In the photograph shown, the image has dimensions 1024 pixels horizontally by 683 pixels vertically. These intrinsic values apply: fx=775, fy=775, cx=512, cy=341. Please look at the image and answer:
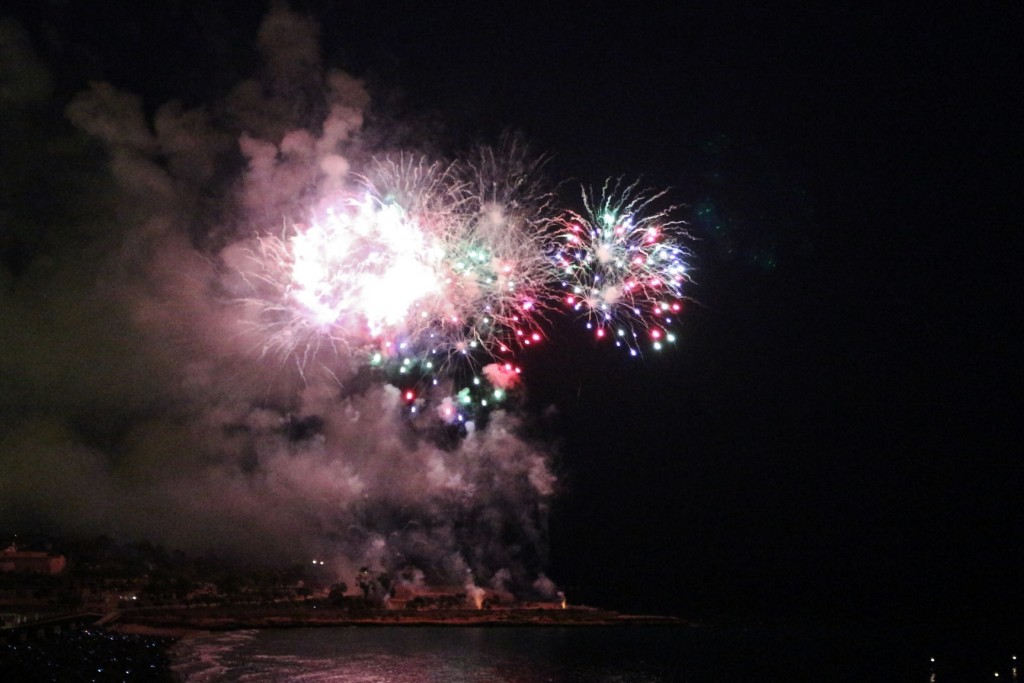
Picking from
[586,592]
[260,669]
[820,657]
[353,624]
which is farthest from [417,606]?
[260,669]

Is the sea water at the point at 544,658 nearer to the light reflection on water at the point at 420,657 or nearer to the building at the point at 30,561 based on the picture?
the light reflection on water at the point at 420,657

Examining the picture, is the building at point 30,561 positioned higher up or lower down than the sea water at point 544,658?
higher up

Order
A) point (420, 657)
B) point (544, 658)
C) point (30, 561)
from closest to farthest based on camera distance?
point (420, 657)
point (544, 658)
point (30, 561)

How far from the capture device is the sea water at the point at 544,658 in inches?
1592

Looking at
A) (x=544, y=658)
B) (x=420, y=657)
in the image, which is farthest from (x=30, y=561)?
(x=544, y=658)

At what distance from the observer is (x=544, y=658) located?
5228 cm

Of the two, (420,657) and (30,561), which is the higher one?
(30,561)

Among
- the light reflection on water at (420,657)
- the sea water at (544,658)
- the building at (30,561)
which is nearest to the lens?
the light reflection on water at (420,657)

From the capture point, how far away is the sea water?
4044 cm

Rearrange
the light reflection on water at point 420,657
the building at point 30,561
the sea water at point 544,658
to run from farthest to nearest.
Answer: the building at point 30,561 → the sea water at point 544,658 → the light reflection on water at point 420,657

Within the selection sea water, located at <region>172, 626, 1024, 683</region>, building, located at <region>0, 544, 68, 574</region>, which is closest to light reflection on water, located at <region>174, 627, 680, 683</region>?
sea water, located at <region>172, 626, 1024, 683</region>

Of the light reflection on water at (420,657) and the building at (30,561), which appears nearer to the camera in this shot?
the light reflection on water at (420,657)

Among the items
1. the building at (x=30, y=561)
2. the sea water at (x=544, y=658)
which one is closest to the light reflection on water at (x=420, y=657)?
the sea water at (x=544, y=658)

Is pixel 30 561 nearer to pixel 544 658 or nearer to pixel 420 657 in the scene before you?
pixel 420 657
